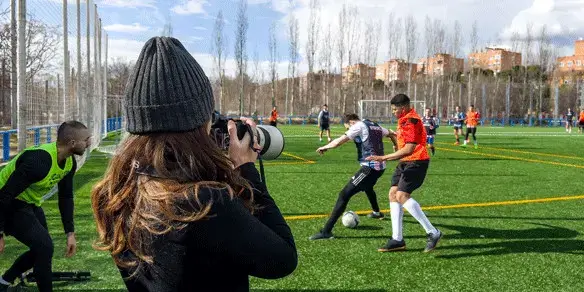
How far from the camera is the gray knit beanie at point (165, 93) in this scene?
1.39 metres

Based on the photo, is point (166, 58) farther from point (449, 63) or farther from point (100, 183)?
point (449, 63)

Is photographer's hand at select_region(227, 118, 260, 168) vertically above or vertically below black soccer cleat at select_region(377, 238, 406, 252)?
above

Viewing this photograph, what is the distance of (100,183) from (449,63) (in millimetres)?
79350

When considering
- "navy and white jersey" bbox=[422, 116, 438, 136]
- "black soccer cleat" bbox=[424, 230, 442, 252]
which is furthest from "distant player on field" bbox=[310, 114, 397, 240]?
"navy and white jersey" bbox=[422, 116, 438, 136]

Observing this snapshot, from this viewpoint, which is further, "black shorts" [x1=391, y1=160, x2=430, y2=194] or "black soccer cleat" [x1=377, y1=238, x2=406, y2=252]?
"black shorts" [x1=391, y1=160, x2=430, y2=194]

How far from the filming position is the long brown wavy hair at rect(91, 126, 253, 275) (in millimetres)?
1313

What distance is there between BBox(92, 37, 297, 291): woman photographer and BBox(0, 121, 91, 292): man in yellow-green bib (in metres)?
2.68

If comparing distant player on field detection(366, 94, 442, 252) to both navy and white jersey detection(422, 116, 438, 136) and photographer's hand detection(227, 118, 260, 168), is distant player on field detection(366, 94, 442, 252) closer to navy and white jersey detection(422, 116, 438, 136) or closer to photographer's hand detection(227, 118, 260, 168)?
photographer's hand detection(227, 118, 260, 168)

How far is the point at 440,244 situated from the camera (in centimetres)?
659

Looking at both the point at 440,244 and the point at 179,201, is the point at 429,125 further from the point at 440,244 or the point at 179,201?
the point at 179,201

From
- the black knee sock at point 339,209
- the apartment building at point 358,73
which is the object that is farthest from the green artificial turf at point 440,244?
the apartment building at point 358,73

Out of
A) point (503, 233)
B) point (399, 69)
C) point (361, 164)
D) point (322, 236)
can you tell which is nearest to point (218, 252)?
point (322, 236)

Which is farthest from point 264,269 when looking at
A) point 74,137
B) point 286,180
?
point 286,180

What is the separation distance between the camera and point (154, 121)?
1393mm
